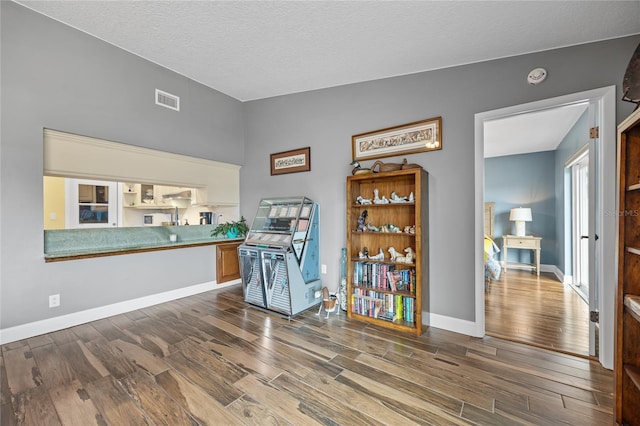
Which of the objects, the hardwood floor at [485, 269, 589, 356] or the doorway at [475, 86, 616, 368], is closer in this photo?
the doorway at [475, 86, 616, 368]

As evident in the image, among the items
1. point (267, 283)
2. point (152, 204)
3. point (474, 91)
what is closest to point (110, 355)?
point (267, 283)

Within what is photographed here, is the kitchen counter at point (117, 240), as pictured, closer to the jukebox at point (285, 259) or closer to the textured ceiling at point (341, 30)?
the jukebox at point (285, 259)

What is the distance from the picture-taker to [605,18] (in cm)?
190

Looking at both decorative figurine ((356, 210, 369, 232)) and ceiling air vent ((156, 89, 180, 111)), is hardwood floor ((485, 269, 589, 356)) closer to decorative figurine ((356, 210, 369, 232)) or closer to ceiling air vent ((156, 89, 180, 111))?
decorative figurine ((356, 210, 369, 232))

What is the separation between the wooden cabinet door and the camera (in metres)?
3.99

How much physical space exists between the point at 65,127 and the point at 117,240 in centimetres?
135

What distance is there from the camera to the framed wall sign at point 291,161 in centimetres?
362

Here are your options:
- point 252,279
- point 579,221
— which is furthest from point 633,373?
point 579,221

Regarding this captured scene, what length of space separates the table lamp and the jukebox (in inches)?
176

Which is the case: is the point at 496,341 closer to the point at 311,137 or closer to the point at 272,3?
the point at 311,137

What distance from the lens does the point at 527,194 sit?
5551mm

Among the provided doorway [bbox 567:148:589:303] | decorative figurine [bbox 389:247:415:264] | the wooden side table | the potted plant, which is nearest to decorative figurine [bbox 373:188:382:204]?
decorative figurine [bbox 389:247:415:264]

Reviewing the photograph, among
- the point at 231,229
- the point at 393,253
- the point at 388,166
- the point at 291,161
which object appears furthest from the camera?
the point at 231,229

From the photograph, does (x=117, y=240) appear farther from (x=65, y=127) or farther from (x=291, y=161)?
(x=291, y=161)
